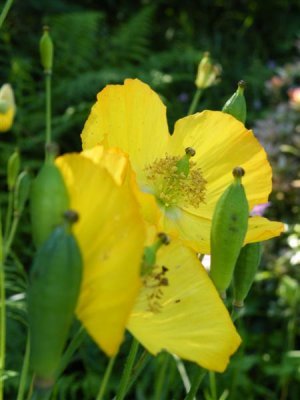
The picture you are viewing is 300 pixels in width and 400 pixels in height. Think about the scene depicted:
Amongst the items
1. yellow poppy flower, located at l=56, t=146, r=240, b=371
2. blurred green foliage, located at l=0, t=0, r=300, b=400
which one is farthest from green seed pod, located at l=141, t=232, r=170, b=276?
blurred green foliage, located at l=0, t=0, r=300, b=400

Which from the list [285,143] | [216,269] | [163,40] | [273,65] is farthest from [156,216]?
[163,40]

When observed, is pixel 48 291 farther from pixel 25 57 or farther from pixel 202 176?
pixel 25 57

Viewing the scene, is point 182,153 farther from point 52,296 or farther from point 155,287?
point 52,296

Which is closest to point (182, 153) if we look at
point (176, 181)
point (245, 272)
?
point (176, 181)

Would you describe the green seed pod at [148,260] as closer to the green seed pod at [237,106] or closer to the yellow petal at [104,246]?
the yellow petal at [104,246]

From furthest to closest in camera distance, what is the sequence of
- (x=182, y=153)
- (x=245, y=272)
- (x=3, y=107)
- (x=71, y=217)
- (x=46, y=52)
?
(x=46, y=52)
(x=3, y=107)
(x=182, y=153)
(x=245, y=272)
(x=71, y=217)

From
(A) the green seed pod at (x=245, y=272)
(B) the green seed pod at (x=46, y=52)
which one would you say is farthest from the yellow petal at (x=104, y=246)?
(B) the green seed pod at (x=46, y=52)

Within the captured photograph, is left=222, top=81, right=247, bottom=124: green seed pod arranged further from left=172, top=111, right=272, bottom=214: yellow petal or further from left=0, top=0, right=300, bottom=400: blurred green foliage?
left=0, top=0, right=300, bottom=400: blurred green foliage
